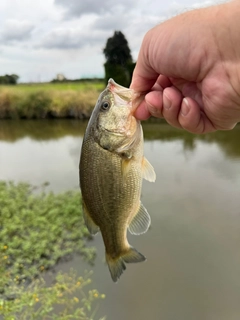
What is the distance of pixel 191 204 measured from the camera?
7.29 m

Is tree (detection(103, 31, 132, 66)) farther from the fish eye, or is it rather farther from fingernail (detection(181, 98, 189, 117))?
fingernail (detection(181, 98, 189, 117))

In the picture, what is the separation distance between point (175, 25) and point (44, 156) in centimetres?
1140

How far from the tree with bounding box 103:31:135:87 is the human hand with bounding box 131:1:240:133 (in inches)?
586

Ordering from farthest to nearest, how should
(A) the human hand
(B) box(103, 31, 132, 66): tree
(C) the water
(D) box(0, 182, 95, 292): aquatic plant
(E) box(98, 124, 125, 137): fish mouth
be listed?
1. (B) box(103, 31, 132, 66): tree
2. (D) box(0, 182, 95, 292): aquatic plant
3. (C) the water
4. (E) box(98, 124, 125, 137): fish mouth
5. (A) the human hand

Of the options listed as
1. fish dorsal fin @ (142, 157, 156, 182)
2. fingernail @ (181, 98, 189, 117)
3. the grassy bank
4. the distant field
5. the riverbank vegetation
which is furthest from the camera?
the distant field

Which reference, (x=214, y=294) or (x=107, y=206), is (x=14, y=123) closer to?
(x=214, y=294)

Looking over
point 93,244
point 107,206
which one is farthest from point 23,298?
point 107,206

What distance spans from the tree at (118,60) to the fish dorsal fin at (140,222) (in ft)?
48.9

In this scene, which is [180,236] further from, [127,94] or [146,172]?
[127,94]

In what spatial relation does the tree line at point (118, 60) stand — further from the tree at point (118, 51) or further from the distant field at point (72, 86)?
the distant field at point (72, 86)

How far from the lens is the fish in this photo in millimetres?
1960

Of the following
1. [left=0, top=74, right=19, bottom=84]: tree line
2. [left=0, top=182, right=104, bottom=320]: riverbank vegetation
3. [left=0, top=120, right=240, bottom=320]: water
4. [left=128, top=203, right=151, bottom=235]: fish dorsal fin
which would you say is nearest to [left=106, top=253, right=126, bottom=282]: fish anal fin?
[left=128, top=203, right=151, bottom=235]: fish dorsal fin

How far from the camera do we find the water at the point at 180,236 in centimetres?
482

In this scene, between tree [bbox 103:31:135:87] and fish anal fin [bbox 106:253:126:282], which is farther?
tree [bbox 103:31:135:87]
